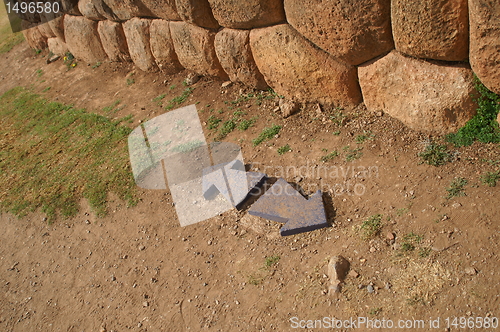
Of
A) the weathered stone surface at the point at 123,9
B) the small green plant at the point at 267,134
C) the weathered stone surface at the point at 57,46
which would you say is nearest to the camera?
the small green plant at the point at 267,134

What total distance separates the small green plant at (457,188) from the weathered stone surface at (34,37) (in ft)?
33.2

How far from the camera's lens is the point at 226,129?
18.3 ft

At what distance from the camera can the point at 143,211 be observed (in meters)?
4.89

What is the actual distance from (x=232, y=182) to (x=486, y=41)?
277cm

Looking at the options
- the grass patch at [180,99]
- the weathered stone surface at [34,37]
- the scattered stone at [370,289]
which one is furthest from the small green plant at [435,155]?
the weathered stone surface at [34,37]

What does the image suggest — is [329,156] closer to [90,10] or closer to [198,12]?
[198,12]

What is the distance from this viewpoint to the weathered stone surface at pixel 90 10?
311 inches

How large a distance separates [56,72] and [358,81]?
718 cm

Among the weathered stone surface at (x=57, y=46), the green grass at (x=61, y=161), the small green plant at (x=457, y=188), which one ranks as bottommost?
the green grass at (x=61, y=161)

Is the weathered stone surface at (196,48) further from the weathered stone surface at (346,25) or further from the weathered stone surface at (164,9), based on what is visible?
the weathered stone surface at (346,25)

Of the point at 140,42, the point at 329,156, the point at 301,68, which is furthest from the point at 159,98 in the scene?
the point at 329,156

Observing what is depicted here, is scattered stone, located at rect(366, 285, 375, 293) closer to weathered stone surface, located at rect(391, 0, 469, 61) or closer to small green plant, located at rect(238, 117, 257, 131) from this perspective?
weathered stone surface, located at rect(391, 0, 469, 61)

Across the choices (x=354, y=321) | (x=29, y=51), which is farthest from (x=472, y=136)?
(x=29, y=51)

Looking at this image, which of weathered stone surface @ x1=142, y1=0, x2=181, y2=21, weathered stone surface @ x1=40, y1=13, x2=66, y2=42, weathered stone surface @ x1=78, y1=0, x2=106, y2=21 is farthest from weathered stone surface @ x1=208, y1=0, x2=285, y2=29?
weathered stone surface @ x1=40, y1=13, x2=66, y2=42
